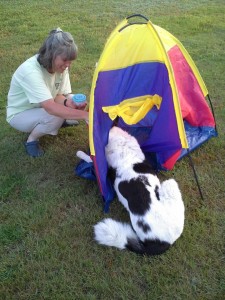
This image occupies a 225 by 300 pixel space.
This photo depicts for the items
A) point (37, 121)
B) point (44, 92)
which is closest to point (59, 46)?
point (44, 92)

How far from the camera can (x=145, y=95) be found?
352 centimetres

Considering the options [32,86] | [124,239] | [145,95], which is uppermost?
[32,86]

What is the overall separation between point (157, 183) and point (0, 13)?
24.1 ft

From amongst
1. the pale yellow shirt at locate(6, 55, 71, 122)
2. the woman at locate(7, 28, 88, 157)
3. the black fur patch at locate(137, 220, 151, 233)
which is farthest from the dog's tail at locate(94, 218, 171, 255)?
the pale yellow shirt at locate(6, 55, 71, 122)

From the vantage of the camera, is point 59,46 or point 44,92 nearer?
point 59,46

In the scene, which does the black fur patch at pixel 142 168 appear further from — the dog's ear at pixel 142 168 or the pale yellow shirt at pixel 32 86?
the pale yellow shirt at pixel 32 86

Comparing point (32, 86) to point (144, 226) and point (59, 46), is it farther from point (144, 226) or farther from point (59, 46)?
point (144, 226)

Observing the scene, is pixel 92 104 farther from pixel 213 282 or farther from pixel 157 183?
pixel 213 282

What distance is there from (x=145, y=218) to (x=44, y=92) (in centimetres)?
157

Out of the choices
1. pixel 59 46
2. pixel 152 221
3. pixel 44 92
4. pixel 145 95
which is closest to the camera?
pixel 152 221

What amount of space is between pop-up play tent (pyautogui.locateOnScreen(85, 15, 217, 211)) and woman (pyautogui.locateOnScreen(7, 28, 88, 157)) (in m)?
0.31

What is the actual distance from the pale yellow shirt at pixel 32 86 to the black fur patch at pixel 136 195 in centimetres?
117

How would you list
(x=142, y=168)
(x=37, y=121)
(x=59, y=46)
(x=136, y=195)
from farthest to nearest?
(x=37, y=121) < (x=59, y=46) < (x=142, y=168) < (x=136, y=195)

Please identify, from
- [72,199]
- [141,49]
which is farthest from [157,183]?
[141,49]
